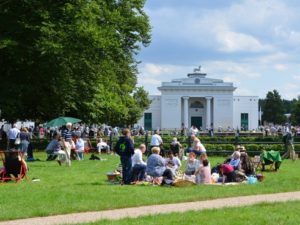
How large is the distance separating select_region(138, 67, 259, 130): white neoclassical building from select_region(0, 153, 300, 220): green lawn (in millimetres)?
90792

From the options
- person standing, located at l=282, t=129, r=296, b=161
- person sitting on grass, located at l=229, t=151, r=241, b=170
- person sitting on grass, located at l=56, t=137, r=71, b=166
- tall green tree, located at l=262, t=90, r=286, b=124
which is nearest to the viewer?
person sitting on grass, located at l=229, t=151, r=241, b=170

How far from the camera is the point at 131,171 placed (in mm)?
16969

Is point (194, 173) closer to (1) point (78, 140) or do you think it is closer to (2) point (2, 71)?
(1) point (78, 140)

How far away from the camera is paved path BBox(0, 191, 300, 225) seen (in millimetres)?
10195

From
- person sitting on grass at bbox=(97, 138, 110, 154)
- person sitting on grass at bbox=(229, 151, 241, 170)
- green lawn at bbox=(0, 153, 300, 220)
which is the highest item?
person sitting on grass at bbox=(97, 138, 110, 154)

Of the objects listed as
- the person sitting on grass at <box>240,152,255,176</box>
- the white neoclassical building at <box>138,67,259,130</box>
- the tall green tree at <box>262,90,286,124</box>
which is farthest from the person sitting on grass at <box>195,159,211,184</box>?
the tall green tree at <box>262,90,286,124</box>

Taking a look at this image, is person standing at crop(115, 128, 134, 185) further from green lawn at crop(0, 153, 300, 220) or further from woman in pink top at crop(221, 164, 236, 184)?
woman in pink top at crop(221, 164, 236, 184)

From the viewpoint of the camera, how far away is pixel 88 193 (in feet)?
45.6

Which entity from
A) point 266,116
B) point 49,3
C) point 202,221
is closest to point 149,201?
point 202,221

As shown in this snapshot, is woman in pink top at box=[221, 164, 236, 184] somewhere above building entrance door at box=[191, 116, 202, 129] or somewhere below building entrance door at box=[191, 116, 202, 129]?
below

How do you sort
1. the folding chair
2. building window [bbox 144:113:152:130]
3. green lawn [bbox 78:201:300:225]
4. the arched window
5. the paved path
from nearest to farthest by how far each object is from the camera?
green lawn [bbox 78:201:300:225], the paved path, the folding chair, building window [bbox 144:113:152:130], the arched window

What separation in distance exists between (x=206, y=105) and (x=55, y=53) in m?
84.1

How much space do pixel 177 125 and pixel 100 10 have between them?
77685 mm

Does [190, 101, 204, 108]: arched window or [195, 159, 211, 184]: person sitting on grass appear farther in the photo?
[190, 101, 204, 108]: arched window
